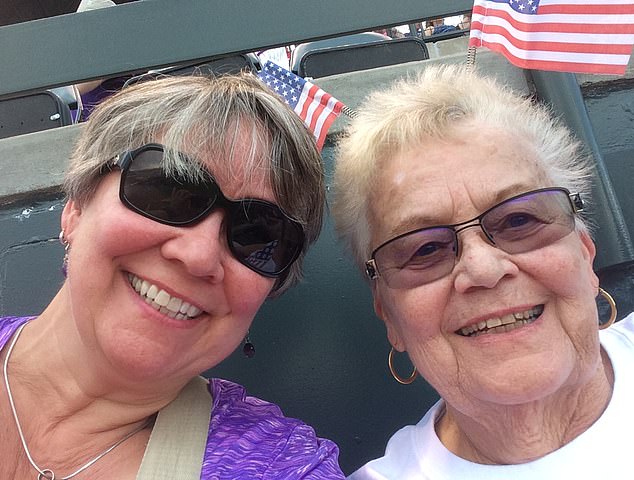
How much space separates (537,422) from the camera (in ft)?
5.18

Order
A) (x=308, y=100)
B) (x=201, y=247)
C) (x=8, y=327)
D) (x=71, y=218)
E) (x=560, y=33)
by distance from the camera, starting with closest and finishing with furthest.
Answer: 1. (x=201, y=247)
2. (x=71, y=218)
3. (x=8, y=327)
4. (x=560, y=33)
5. (x=308, y=100)

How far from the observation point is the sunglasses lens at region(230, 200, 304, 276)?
61.6 inches

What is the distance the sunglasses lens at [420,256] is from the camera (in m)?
1.59

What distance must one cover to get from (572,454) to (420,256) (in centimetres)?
67

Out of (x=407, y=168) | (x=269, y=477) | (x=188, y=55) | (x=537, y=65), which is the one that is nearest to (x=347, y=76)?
(x=188, y=55)

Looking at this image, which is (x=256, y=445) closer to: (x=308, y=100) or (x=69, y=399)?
(x=69, y=399)

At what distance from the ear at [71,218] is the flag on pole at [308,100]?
39.1 inches

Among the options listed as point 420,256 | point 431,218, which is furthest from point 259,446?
point 431,218

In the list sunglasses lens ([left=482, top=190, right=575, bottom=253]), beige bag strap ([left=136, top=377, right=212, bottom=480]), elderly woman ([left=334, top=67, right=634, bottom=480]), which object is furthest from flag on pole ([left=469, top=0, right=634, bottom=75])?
beige bag strap ([left=136, top=377, right=212, bottom=480])

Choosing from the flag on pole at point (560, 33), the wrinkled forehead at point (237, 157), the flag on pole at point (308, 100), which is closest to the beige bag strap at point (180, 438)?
the wrinkled forehead at point (237, 157)

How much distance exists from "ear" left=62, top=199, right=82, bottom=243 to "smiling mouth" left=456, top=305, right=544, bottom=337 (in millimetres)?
1189

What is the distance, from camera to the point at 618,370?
1680mm

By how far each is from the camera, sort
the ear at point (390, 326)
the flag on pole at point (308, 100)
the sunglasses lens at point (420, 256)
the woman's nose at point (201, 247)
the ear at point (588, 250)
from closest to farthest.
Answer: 1. the woman's nose at point (201, 247)
2. the sunglasses lens at point (420, 256)
3. the ear at point (588, 250)
4. the ear at point (390, 326)
5. the flag on pole at point (308, 100)

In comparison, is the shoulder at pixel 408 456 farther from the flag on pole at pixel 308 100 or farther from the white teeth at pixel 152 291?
the flag on pole at pixel 308 100
